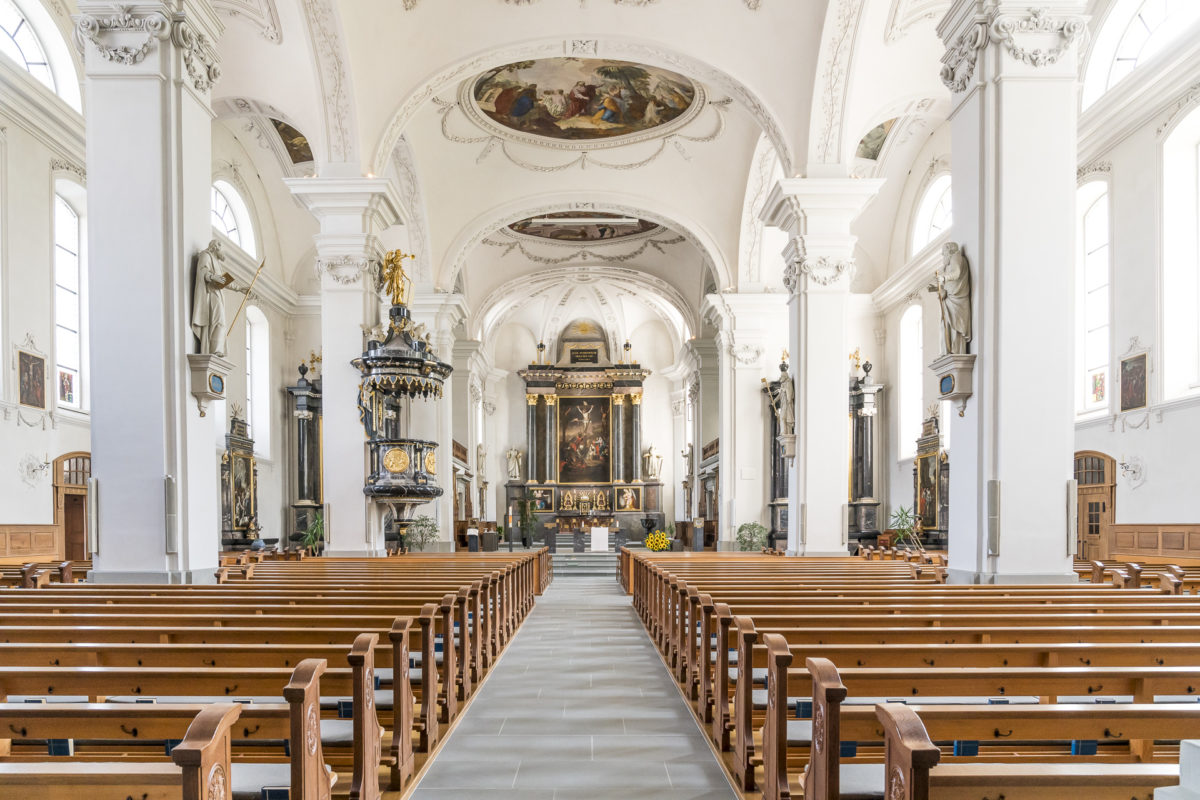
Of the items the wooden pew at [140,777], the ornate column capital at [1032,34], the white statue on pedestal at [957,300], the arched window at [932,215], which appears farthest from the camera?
the arched window at [932,215]

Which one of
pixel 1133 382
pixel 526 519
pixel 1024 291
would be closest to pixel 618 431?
pixel 526 519

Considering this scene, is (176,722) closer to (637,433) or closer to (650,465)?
(637,433)

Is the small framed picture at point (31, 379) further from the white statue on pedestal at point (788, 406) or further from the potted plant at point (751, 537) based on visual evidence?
the potted plant at point (751, 537)

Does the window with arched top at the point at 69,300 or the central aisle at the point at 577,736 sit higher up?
the window with arched top at the point at 69,300

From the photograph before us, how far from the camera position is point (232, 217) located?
59.1 feet

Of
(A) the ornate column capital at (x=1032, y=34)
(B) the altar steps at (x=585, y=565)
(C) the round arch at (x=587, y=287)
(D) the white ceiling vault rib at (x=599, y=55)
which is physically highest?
(D) the white ceiling vault rib at (x=599, y=55)

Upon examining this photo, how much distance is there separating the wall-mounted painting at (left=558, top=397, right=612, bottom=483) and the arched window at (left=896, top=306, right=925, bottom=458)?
51.1 feet

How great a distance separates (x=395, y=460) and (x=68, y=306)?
5.44m

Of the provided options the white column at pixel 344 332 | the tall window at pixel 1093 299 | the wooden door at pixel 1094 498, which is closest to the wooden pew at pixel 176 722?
the white column at pixel 344 332

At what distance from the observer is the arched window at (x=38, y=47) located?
11.7m

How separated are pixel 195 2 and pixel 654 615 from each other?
694cm

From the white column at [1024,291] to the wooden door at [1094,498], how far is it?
6116mm

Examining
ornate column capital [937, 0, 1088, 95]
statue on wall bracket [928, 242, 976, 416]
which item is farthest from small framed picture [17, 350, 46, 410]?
ornate column capital [937, 0, 1088, 95]

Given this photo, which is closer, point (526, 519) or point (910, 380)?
point (910, 380)
